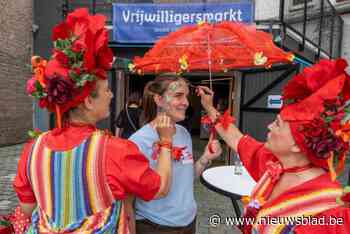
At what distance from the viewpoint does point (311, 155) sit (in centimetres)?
123

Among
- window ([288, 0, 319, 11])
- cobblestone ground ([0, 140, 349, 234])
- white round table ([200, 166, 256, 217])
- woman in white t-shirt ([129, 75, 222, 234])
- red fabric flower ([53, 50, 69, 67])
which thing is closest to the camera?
red fabric flower ([53, 50, 69, 67])

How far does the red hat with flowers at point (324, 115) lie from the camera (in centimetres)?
117

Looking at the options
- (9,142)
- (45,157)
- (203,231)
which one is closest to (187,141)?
(45,157)

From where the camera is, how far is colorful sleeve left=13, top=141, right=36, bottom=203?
1.30m

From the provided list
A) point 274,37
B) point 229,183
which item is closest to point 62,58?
point 229,183

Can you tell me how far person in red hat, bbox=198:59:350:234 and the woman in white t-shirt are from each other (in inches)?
18.1

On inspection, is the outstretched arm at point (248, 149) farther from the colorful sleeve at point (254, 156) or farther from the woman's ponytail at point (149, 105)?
the woman's ponytail at point (149, 105)

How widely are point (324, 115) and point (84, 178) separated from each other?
961 millimetres

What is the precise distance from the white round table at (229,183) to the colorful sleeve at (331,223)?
41.5 inches

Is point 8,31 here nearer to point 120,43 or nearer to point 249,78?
point 120,43

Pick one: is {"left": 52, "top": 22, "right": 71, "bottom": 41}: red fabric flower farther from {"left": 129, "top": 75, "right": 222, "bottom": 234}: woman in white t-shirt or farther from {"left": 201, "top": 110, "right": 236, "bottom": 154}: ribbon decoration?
{"left": 201, "top": 110, "right": 236, "bottom": 154}: ribbon decoration

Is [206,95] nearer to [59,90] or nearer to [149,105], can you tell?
[149,105]

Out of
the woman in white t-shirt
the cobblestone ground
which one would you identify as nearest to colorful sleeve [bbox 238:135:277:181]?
the woman in white t-shirt

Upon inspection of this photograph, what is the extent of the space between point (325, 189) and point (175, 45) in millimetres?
1643
